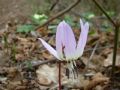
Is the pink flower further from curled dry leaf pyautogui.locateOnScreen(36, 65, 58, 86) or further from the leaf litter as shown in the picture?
curled dry leaf pyautogui.locateOnScreen(36, 65, 58, 86)

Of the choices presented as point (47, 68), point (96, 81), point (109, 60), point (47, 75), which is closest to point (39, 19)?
point (109, 60)

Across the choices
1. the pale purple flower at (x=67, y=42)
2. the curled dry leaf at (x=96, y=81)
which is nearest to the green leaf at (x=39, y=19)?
the curled dry leaf at (x=96, y=81)

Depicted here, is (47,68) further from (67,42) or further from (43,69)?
(67,42)

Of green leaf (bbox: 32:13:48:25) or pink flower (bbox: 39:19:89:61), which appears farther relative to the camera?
green leaf (bbox: 32:13:48:25)

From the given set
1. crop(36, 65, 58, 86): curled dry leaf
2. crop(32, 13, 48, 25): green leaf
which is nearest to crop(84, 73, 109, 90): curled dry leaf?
crop(36, 65, 58, 86): curled dry leaf

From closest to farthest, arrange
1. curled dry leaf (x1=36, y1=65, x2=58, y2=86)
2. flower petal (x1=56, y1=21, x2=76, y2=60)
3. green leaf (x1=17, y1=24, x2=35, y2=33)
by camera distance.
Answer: flower petal (x1=56, y1=21, x2=76, y2=60), curled dry leaf (x1=36, y1=65, x2=58, y2=86), green leaf (x1=17, y1=24, x2=35, y2=33)

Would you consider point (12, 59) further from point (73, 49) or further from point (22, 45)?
point (73, 49)

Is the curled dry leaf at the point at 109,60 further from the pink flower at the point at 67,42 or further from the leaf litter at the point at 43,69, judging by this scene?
the pink flower at the point at 67,42

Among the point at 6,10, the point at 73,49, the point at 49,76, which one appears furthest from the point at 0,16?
the point at 73,49

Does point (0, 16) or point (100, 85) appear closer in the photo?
point (100, 85)
